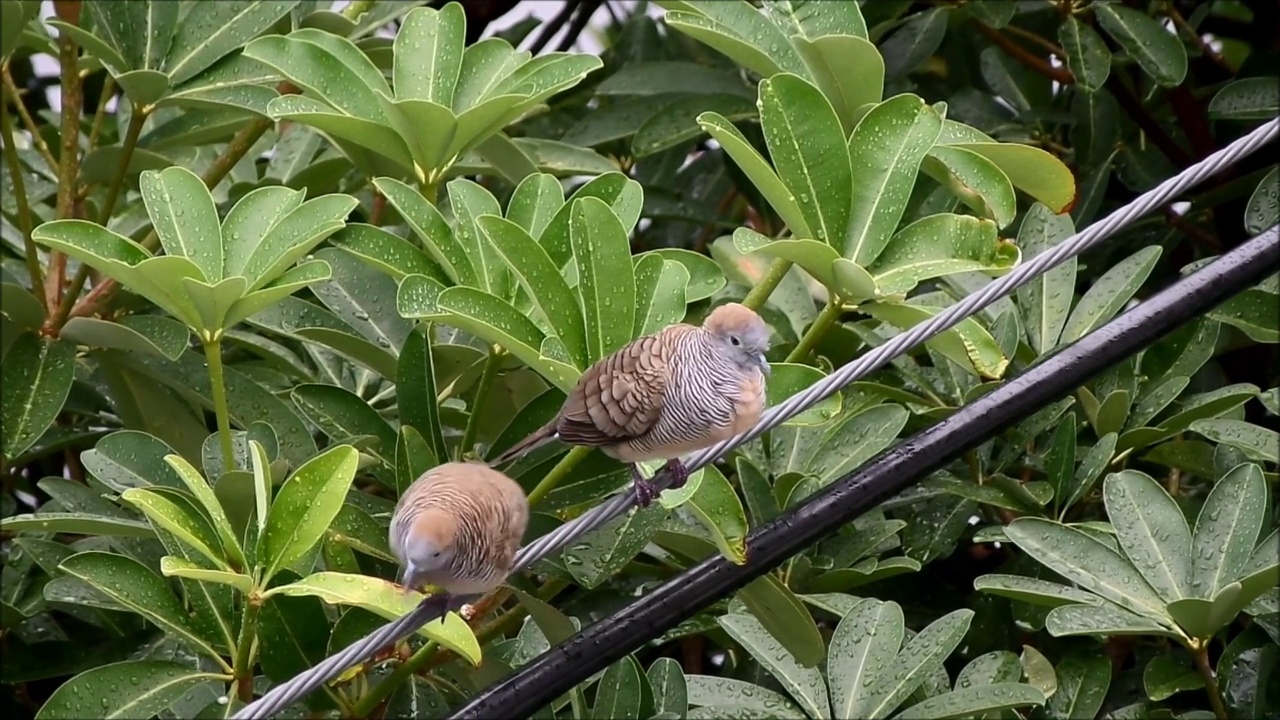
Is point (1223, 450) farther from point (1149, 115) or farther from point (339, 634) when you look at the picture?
point (339, 634)

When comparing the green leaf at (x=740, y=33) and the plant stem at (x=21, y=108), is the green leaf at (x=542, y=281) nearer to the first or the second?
the green leaf at (x=740, y=33)

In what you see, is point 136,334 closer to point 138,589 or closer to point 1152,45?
point 138,589

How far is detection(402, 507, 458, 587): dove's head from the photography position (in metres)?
1.03

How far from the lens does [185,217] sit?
1281 mm

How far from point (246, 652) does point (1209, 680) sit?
0.93 metres

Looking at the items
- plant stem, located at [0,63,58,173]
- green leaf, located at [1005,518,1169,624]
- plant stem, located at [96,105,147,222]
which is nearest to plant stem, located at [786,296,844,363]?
green leaf, located at [1005,518,1169,624]

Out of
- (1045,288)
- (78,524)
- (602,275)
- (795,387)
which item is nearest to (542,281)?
(602,275)

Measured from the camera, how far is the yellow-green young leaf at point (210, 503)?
3.53 feet

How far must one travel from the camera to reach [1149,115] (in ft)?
6.43

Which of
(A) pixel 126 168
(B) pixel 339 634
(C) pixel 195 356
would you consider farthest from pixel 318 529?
(A) pixel 126 168

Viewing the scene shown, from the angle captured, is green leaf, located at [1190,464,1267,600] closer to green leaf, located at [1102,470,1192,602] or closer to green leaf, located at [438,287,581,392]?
green leaf, located at [1102,470,1192,602]

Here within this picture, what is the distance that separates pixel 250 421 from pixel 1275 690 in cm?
110

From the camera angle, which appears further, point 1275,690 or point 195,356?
point 195,356

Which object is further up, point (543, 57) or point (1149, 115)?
point (543, 57)
